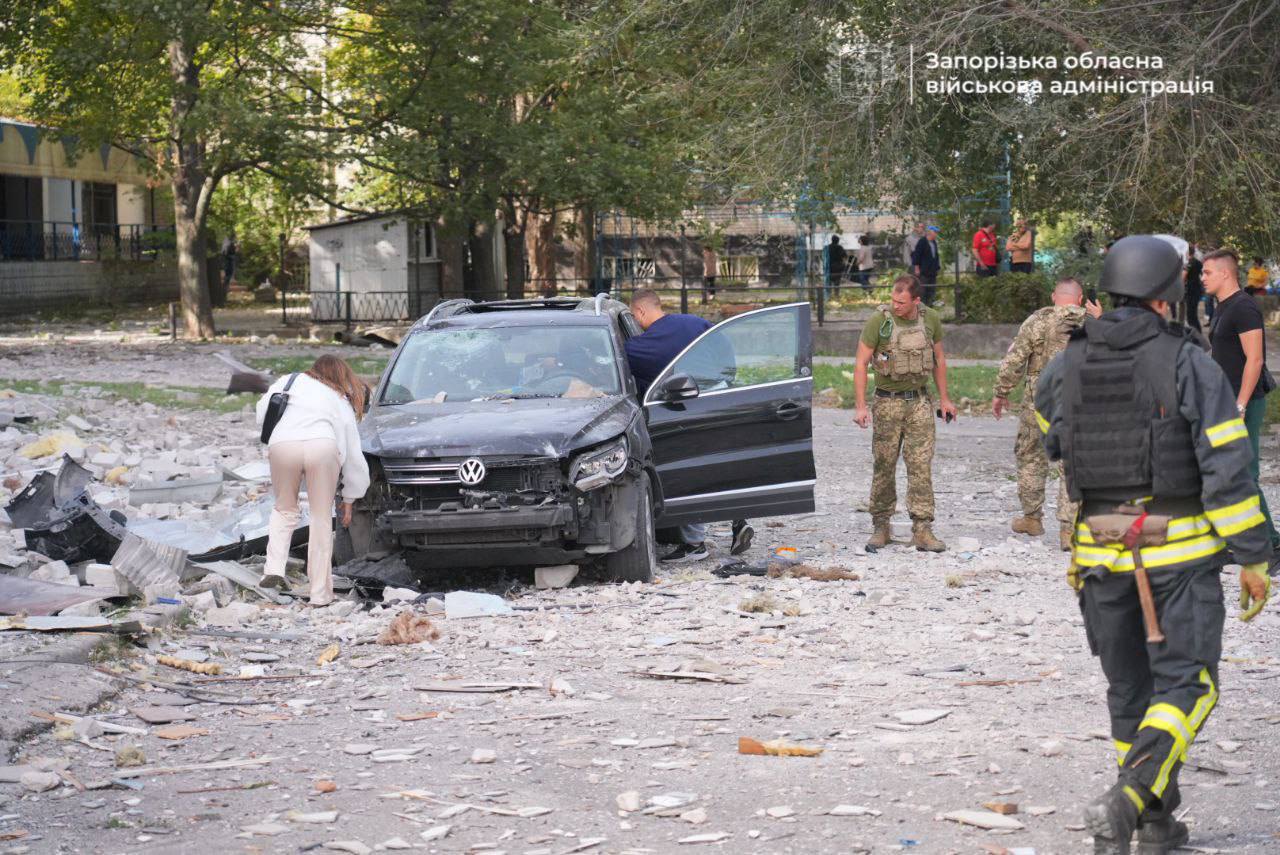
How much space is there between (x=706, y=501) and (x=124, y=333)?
25277 mm

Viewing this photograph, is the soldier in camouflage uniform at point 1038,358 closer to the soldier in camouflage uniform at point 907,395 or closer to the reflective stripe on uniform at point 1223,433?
the soldier in camouflage uniform at point 907,395

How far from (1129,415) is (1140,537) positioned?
37 centimetres

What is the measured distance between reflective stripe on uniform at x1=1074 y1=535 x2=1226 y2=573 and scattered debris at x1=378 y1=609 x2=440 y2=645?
411cm

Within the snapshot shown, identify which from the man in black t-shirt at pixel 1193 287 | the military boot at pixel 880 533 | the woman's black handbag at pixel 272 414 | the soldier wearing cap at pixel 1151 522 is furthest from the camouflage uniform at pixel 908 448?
the man in black t-shirt at pixel 1193 287

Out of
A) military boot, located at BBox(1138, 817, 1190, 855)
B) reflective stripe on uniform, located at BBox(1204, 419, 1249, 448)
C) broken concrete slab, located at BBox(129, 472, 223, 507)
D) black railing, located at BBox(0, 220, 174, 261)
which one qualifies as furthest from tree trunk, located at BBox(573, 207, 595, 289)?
military boot, located at BBox(1138, 817, 1190, 855)

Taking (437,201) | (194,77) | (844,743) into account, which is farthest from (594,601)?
(194,77)

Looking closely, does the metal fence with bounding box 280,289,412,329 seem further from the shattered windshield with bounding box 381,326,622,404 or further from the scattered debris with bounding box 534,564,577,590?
the scattered debris with bounding box 534,564,577,590

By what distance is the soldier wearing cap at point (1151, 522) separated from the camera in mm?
4594

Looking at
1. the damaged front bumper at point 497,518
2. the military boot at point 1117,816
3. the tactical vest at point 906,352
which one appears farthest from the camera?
the tactical vest at point 906,352

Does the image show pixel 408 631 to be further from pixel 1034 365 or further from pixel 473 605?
pixel 1034 365

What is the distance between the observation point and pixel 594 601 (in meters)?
9.01

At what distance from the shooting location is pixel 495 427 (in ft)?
29.8

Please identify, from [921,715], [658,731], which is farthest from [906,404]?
[658,731]

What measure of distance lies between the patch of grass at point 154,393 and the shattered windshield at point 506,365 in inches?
366
